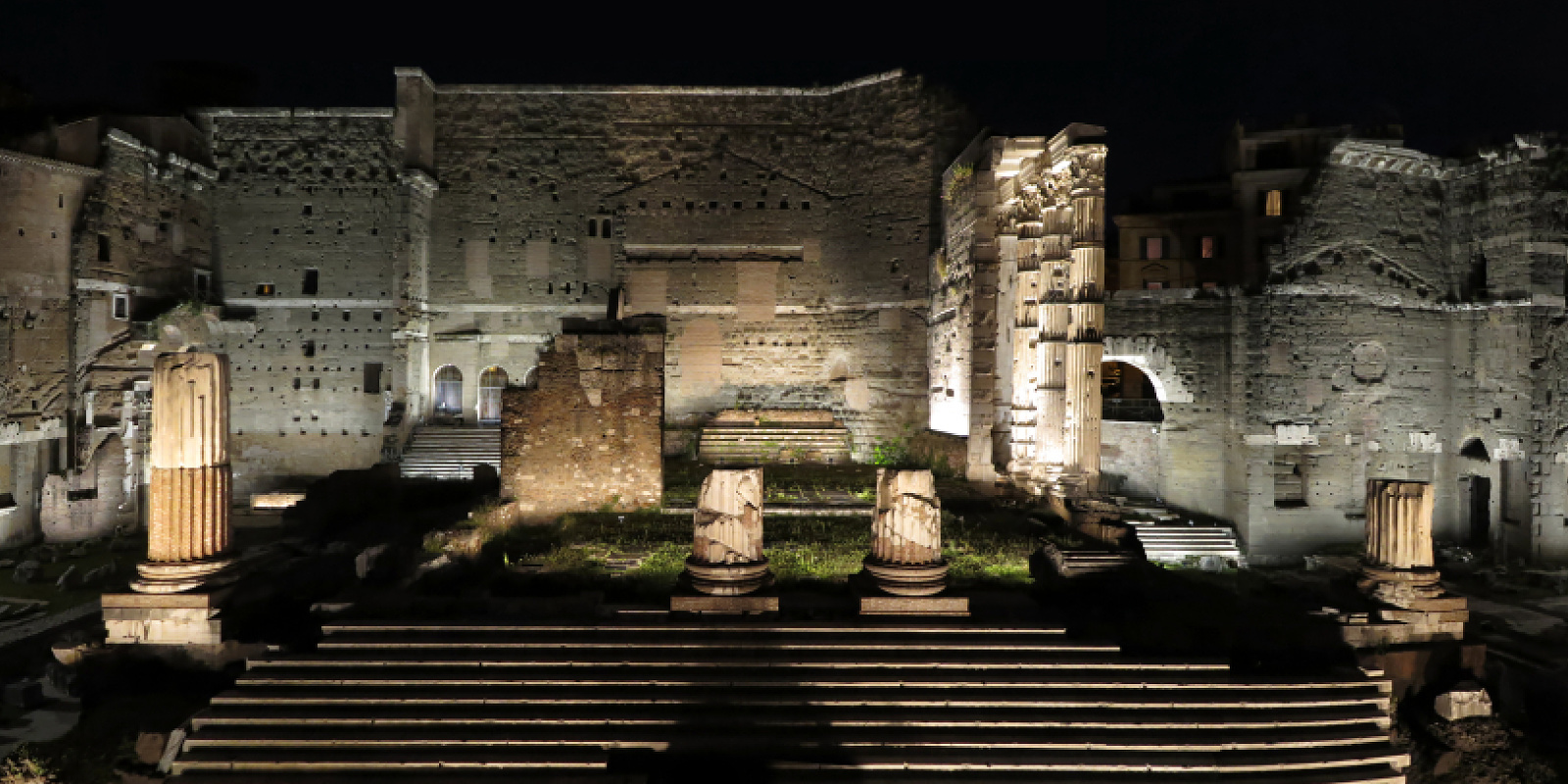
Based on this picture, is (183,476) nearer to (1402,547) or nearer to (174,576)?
(174,576)

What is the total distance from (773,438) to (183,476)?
636 inches

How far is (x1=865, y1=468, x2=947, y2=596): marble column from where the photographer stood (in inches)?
373

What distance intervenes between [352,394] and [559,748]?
21.1 metres

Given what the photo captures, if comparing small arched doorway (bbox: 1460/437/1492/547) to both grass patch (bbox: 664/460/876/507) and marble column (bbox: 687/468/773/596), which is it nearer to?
grass patch (bbox: 664/460/876/507)

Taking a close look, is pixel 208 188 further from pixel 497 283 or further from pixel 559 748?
pixel 559 748

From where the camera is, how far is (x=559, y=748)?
7254 mm

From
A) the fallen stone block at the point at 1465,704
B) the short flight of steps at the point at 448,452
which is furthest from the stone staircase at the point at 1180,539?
the short flight of steps at the point at 448,452

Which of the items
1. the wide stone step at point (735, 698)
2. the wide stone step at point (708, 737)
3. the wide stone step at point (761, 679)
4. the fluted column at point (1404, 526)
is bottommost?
the wide stone step at point (708, 737)

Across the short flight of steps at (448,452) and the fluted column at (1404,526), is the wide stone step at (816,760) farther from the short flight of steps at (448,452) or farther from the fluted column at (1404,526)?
the short flight of steps at (448,452)

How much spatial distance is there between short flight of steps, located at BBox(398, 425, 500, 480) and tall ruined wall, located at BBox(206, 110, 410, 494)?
1.34 metres

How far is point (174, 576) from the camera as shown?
9.63 metres

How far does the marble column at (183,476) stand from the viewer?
9781 millimetres

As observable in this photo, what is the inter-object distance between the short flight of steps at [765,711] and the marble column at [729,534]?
0.73m

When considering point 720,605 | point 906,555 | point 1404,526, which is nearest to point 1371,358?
point 1404,526
